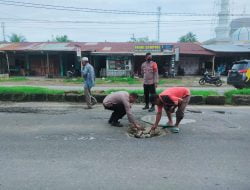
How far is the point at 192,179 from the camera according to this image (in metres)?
3.71

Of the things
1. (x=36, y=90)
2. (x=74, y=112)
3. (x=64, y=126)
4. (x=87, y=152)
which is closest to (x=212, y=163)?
(x=87, y=152)

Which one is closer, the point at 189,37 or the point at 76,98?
the point at 76,98

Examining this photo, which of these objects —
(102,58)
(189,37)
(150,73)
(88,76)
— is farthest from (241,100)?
(189,37)

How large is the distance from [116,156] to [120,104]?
1882 mm

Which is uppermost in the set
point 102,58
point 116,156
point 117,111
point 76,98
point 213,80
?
point 102,58

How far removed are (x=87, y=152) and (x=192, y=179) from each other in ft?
6.34

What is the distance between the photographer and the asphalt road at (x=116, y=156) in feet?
11.9

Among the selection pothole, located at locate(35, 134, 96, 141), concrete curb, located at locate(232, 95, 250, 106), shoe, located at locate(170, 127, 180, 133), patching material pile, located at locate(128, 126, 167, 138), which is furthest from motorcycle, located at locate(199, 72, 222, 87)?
pothole, located at locate(35, 134, 96, 141)

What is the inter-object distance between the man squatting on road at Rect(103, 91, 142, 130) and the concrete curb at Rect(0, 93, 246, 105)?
318 centimetres

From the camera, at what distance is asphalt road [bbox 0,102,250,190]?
3.62 meters

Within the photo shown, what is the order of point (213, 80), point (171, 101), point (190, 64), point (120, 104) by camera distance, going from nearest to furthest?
point (171, 101), point (120, 104), point (213, 80), point (190, 64)

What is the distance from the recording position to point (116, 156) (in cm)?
457

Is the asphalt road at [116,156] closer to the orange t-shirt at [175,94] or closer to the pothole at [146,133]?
the pothole at [146,133]

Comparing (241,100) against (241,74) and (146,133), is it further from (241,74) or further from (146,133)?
(241,74)
